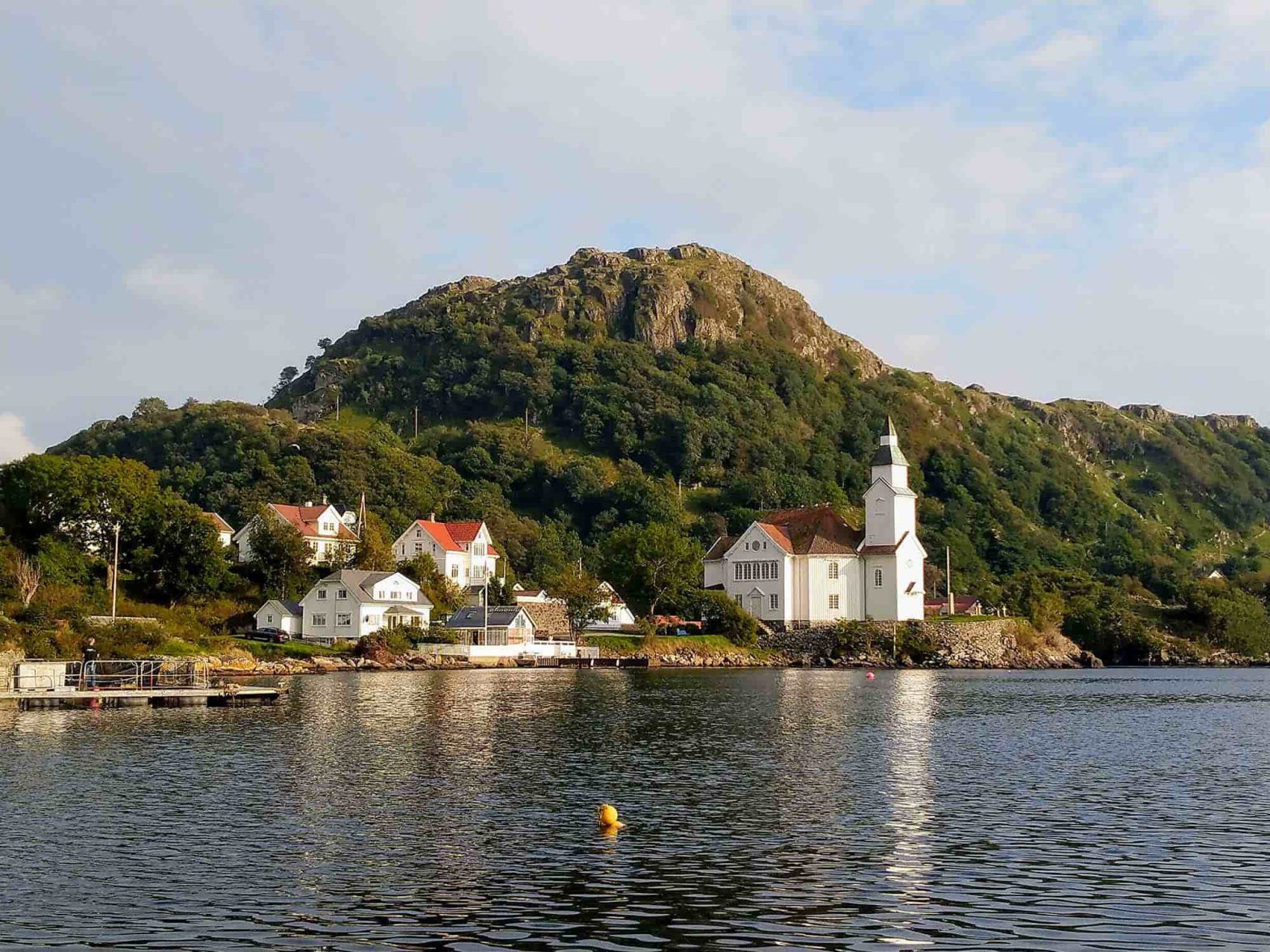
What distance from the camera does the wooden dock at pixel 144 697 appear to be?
59.8m

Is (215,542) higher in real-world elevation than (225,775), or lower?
higher

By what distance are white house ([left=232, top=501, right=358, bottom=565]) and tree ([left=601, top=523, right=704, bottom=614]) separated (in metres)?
25.8

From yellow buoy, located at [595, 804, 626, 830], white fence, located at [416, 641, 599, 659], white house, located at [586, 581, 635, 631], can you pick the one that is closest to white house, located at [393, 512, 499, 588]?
white house, located at [586, 581, 635, 631]

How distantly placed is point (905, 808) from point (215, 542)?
A: 273 ft

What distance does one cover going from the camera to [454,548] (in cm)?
13875

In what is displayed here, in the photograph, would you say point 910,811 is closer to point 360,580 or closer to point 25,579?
point 25,579

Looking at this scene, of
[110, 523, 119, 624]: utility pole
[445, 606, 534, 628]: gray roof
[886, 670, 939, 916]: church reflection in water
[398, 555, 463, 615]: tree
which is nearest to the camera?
[886, 670, 939, 916]: church reflection in water

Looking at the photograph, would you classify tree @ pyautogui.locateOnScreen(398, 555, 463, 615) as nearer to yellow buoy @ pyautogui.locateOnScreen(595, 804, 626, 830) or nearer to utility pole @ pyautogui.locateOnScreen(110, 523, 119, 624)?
utility pole @ pyautogui.locateOnScreen(110, 523, 119, 624)

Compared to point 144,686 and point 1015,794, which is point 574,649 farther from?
point 1015,794

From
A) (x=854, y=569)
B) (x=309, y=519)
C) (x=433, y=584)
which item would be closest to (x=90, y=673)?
(x=433, y=584)

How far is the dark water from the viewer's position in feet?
64.4

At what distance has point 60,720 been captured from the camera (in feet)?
173

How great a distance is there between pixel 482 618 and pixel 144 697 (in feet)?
154

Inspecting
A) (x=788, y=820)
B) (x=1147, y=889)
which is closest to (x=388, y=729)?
(x=788, y=820)
